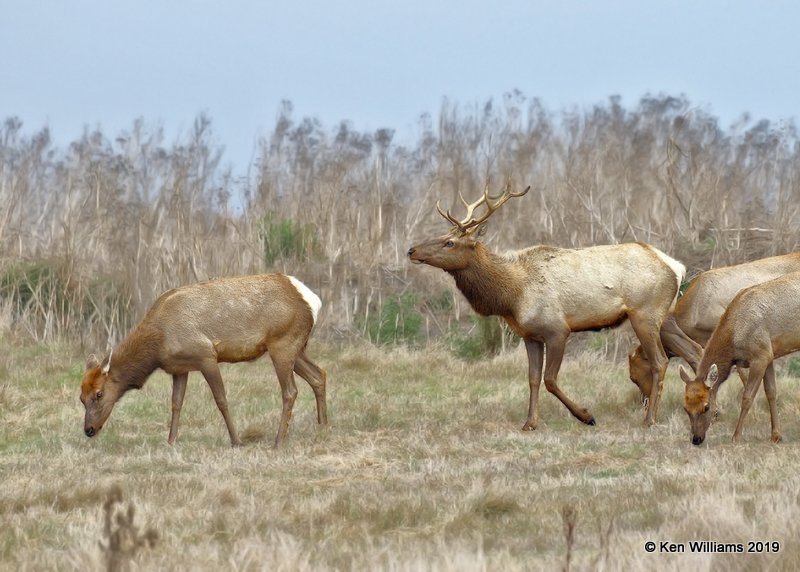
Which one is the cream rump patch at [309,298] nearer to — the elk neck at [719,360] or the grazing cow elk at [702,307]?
the grazing cow elk at [702,307]

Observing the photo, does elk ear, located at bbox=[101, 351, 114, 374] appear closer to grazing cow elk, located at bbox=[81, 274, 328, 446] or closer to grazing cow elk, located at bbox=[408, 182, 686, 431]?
grazing cow elk, located at bbox=[81, 274, 328, 446]

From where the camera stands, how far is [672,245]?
18.7 metres

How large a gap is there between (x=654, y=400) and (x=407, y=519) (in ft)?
17.2

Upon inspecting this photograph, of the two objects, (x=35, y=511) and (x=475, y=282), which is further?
(x=475, y=282)

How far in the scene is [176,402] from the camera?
1085 cm

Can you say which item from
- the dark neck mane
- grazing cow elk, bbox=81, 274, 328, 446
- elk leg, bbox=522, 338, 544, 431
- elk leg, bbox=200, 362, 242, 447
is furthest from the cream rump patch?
elk leg, bbox=522, 338, 544, 431

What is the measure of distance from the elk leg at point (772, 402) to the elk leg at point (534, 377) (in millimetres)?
2120

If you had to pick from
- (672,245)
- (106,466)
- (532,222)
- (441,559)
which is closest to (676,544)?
(441,559)

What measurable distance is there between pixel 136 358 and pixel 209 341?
0.69 meters

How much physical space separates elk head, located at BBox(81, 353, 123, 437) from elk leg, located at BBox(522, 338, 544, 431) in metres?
3.76

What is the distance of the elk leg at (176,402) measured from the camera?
10742 millimetres

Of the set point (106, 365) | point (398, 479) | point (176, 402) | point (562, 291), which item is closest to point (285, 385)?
point (176, 402)

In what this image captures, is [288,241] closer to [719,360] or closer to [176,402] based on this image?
[176,402]

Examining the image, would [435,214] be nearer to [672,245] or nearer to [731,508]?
[672,245]
